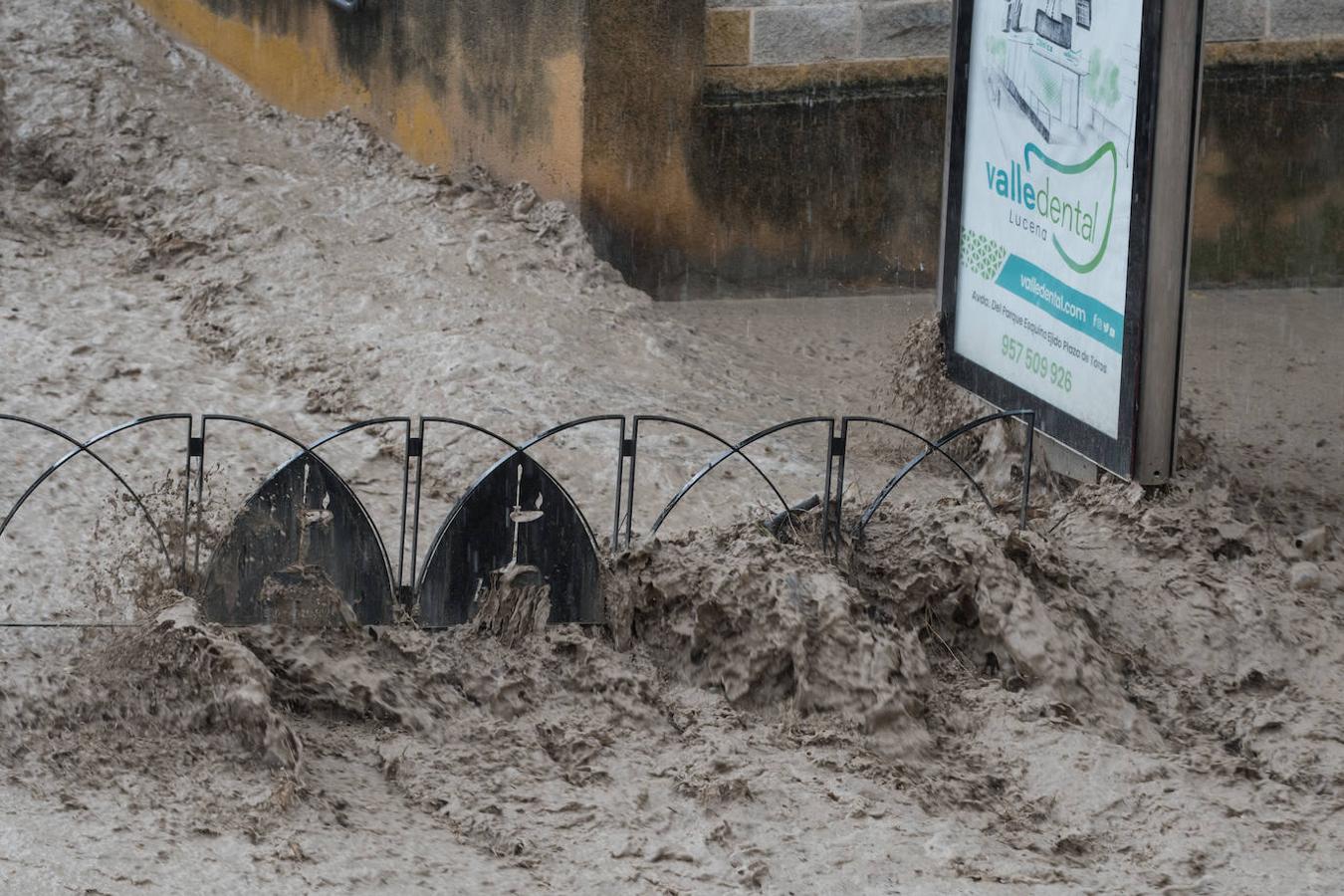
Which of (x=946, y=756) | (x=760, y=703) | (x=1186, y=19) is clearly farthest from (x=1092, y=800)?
(x=1186, y=19)

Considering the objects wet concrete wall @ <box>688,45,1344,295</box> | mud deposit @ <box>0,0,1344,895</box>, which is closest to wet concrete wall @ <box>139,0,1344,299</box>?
wet concrete wall @ <box>688,45,1344,295</box>

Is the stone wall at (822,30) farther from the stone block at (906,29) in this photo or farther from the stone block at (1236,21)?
the stone block at (1236,21)

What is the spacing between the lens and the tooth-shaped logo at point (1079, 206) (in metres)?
6.27

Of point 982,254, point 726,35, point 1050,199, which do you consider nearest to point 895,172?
point 726,35

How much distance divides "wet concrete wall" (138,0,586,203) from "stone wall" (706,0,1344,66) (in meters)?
0.89

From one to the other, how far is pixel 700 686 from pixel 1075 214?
2397 mm

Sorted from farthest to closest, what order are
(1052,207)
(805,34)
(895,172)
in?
(895,172), (805,34), (1052,207)

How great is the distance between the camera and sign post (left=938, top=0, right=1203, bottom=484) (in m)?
6.03

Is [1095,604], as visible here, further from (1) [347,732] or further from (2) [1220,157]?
(2) [1220,157]

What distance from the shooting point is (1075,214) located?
256 inches

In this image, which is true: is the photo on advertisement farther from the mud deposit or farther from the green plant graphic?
the mud deposit

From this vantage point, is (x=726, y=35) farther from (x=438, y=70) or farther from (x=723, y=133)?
(x=438, y=70)

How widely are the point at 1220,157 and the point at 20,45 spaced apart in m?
7.02

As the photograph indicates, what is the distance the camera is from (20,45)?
35.4 ft
